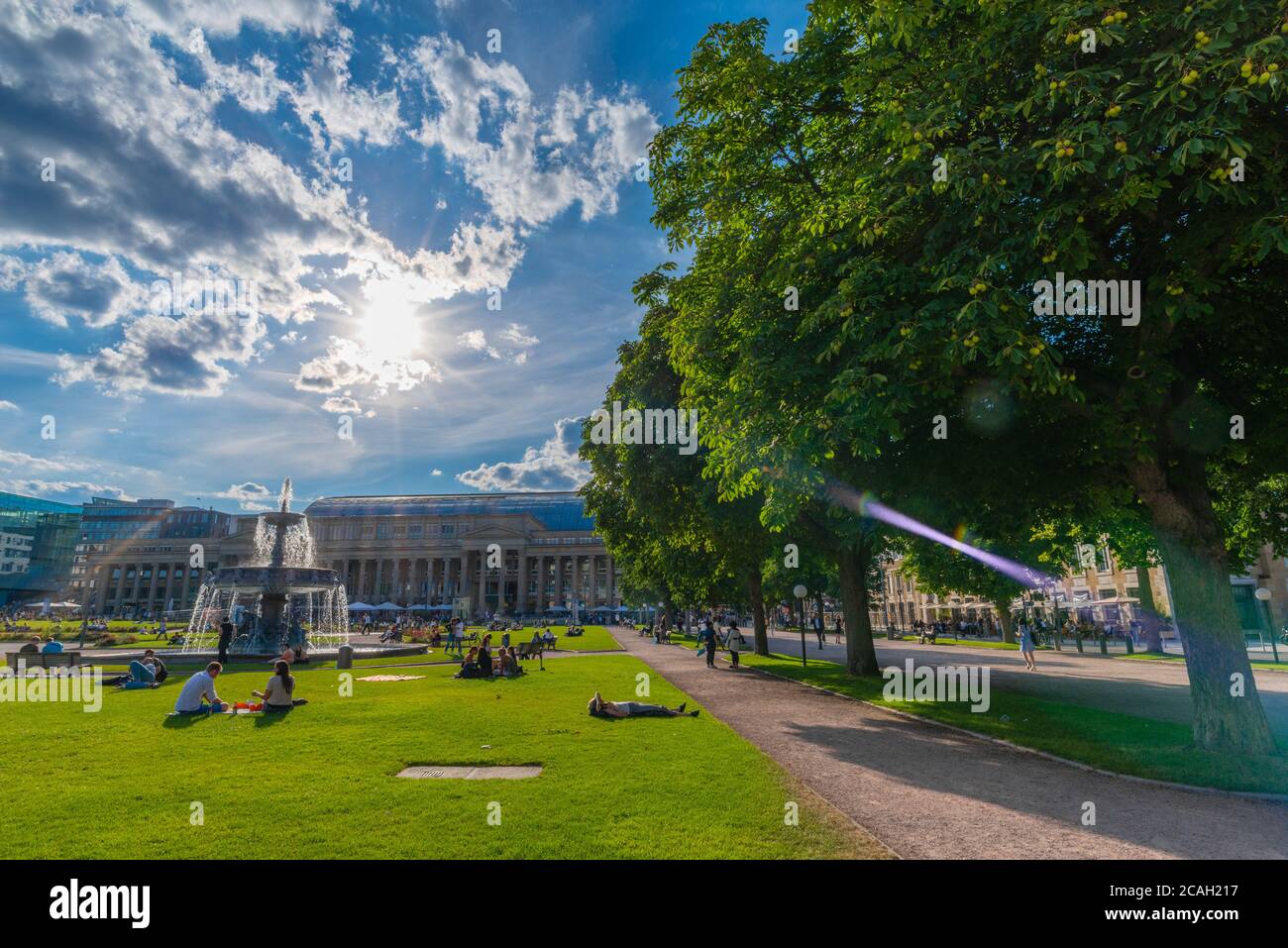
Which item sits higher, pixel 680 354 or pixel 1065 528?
pixel 680 354

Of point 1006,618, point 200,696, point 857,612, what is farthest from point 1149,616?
point 200,696

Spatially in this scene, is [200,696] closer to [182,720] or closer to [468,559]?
[182,720]

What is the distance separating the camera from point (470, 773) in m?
9.32

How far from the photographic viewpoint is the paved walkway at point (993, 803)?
6664 mm

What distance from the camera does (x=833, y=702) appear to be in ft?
59.1

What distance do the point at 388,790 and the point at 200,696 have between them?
8975mm

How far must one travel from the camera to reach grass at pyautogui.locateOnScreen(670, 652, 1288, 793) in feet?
30.5

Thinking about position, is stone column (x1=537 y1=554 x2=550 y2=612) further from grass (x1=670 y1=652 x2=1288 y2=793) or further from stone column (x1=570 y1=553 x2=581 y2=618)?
grass (x1=670 y1=652 x2=1288 y2=793)

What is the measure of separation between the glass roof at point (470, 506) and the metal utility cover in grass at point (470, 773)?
492 feet

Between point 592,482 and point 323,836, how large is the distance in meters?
25.9

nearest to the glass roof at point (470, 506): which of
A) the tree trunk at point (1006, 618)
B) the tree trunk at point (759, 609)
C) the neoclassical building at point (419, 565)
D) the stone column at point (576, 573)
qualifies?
the neoclassical building at point (419, 565)

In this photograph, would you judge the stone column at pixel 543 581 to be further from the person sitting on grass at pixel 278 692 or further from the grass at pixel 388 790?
the grass at pixel 388 790
